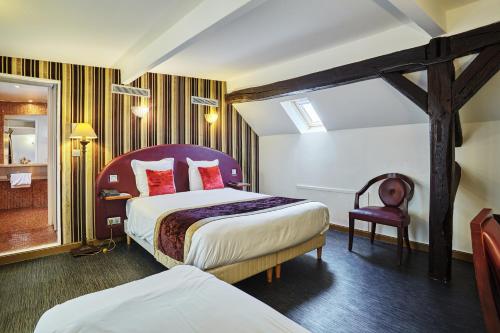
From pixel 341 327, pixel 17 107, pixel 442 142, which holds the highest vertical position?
pixel 17 107

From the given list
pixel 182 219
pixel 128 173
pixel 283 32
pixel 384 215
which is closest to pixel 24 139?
pixel 128 173

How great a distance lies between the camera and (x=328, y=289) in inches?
104

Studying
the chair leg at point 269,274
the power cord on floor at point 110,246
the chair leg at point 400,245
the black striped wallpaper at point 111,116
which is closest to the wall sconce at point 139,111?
the black striped wallpaper at point 111,116

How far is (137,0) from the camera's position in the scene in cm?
233

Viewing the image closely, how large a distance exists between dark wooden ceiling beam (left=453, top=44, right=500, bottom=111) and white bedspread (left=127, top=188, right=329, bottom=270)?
1.67 m

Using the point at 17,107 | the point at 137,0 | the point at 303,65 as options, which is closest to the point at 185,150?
the point at 303,65

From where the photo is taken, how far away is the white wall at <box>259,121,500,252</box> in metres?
3.25

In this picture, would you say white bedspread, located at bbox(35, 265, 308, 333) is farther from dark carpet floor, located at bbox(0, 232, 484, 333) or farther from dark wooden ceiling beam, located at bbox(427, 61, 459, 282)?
dark wooden ceiling beam, located at bbox(427, 61, 459, 282)

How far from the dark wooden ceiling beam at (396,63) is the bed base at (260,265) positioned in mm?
1904

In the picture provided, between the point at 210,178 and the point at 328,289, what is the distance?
2463 mm

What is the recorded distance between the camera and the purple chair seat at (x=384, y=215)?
3.26 metres

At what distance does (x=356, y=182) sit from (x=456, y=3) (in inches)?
97.0

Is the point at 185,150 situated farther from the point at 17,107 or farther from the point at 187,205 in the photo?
the point at 17,107

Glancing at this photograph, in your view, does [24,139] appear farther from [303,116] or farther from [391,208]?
[391,208]
